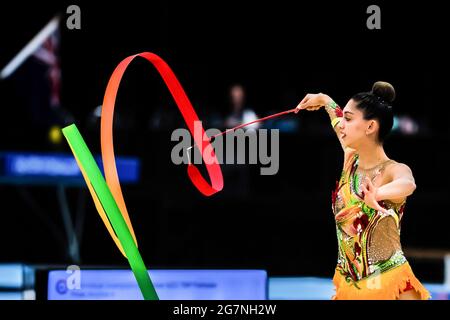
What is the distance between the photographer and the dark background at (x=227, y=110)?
8.17 metres

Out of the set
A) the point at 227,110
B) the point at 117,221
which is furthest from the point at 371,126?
the point at 227,110

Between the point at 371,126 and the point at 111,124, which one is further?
the point at 111,124

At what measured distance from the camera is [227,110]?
9469 millimetres

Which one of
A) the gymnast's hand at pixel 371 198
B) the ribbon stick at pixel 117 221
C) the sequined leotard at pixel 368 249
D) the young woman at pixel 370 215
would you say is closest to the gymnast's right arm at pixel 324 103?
the young woman at pixel 370 215

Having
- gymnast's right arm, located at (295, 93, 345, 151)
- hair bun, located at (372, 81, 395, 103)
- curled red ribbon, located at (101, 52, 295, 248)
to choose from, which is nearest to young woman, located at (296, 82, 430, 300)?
hair bun, located at (372, 81, 395, 103)

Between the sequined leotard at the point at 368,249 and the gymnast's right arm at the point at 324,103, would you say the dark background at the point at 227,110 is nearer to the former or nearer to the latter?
the gymnast's right arm at the point at 324,103

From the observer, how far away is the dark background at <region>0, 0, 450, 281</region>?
8.17m

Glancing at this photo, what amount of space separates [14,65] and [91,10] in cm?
115

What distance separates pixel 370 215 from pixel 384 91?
0.56 metres

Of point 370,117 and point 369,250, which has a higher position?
point 370,117

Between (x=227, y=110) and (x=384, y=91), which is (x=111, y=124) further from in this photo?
(x=227, y=110)

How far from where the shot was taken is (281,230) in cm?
828

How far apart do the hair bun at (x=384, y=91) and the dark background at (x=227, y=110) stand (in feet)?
13.5

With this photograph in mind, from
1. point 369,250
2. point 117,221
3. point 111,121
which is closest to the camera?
point 369,250
